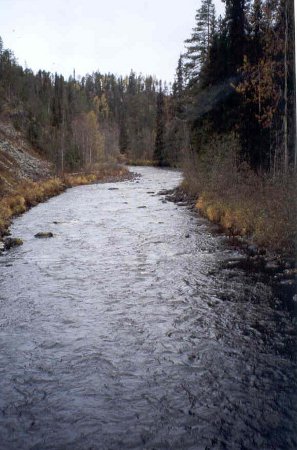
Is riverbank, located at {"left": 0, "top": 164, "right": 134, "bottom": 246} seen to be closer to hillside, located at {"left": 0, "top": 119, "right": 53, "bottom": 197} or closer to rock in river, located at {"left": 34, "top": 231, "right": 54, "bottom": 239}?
hillside, located at {"left": 0, "top": 119, "right": 53, "bottom": 197}

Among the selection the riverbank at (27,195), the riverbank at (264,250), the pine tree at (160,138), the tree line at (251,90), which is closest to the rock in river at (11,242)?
the riverbank at (27,195)

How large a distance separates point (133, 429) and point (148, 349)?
2.41m

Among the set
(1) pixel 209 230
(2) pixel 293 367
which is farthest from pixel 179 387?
(1) pixel 209 230

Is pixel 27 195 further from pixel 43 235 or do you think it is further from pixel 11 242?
pixel 11 242

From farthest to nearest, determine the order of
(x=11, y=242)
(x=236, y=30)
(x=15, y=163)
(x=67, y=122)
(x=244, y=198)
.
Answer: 1. (x=67, y=122)
2. (x=15, y=163)
3. (x=236, y=30)
4. (x=244, y=198)
5. (x=11, y=242)

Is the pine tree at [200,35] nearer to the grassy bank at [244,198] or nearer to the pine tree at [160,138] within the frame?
the grassy bank at [244,198]

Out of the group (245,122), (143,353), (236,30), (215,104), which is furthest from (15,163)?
(143,353)

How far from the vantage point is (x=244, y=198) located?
19.0 m

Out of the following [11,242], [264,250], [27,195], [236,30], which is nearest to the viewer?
[264,250]

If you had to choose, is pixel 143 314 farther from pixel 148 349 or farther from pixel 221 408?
pixel 221 408

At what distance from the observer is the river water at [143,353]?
6.16 metres

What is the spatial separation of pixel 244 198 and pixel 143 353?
11867 millimetres

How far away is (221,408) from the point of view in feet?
21.6

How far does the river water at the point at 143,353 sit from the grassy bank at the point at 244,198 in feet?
5.36
